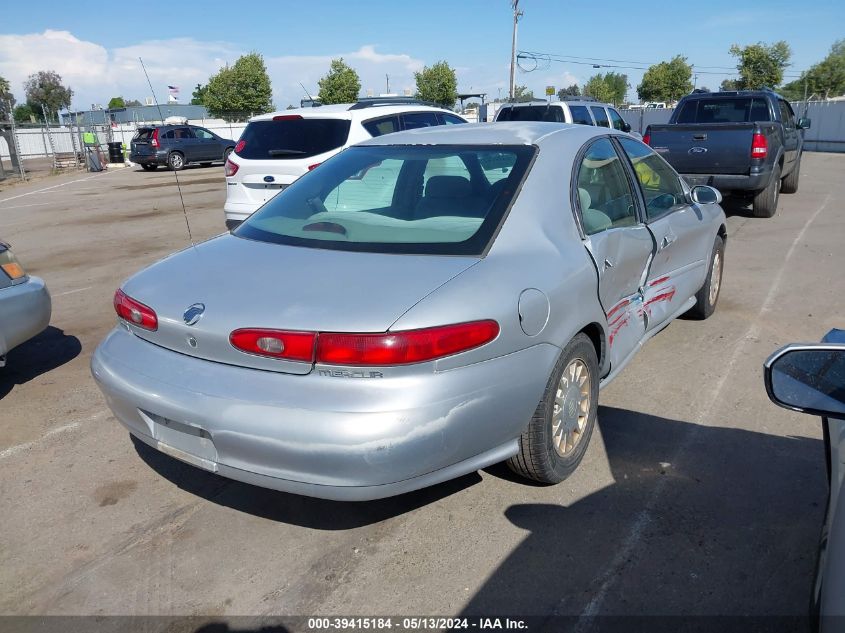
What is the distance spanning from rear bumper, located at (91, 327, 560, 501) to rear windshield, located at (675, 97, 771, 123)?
1154 centimetres

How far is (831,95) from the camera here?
65.3 metres

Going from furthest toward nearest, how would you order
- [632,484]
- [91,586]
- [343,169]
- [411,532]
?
[343,169], [632,484], [411,532], [91,586]

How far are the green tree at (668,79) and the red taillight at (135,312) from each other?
251 ft

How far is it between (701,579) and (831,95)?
75531 mm

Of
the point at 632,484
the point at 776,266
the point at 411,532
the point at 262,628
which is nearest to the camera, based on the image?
the point at 262,628

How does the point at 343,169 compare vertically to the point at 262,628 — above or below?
above

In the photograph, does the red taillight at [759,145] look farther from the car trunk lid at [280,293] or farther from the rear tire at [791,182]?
the car trunk lid at [280,293]

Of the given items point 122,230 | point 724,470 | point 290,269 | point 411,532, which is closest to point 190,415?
point 290,269

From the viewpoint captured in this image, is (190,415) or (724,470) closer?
(190,415)

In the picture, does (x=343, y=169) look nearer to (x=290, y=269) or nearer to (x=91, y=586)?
(x=290, y=269)

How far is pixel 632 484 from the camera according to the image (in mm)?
3443

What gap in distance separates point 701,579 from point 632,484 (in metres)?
0.73

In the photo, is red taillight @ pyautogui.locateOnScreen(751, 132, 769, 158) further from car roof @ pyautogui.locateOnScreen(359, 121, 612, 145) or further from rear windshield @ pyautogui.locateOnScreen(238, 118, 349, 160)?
car roof @ pyautogui.locateOnScreen(359, 121, 612, 145)

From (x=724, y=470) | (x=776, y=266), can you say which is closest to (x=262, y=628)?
(x=724, y=470)
